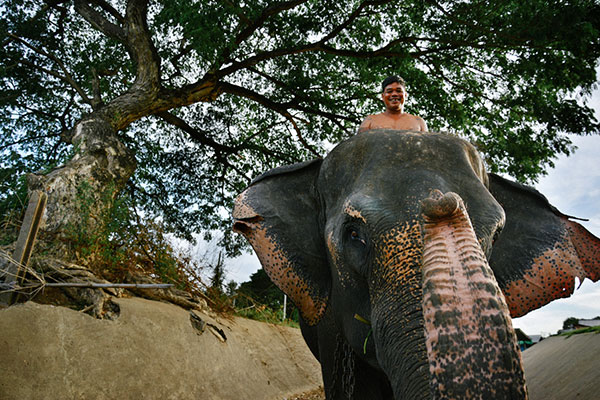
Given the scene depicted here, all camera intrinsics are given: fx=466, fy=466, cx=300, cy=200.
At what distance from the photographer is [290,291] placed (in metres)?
2.84

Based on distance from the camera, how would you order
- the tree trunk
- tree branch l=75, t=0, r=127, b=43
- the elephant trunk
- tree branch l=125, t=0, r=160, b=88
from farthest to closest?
tree branch l=75, t=0, r=127, b=43 < tree branch l=125, t=0, r=160, b=88 < the tree trunk < the elephant trunk

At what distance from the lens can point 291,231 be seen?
299 centimetres

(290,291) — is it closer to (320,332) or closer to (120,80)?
(320,332)

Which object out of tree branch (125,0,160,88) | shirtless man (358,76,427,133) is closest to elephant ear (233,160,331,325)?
shirtless man (358,76,427,133)

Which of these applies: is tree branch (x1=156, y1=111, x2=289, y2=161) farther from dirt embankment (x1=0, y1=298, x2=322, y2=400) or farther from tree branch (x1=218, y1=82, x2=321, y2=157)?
dirt embankment (x1=0, y1=298, x2=322, y2=400)

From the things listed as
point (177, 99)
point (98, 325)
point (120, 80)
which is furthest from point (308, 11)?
point (98, 325)

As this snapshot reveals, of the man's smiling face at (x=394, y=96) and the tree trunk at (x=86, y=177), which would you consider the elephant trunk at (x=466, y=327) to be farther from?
the tree trunk at (x=86, y=177)

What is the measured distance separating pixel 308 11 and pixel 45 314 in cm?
802

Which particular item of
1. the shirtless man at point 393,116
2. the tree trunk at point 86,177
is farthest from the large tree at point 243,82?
the shirtless man at point 393,116

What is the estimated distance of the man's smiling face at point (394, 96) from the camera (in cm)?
342

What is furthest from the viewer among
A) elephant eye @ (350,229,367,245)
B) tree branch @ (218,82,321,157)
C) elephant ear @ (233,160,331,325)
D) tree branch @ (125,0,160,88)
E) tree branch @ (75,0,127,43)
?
tree branch @ (218,82,321,157)

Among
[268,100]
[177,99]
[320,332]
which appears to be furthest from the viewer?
[268,100]

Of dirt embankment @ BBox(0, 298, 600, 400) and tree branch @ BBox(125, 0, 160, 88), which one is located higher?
tree branch @ BBox(125, 0, 160, 88)

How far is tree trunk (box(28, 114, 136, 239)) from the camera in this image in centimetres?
657
